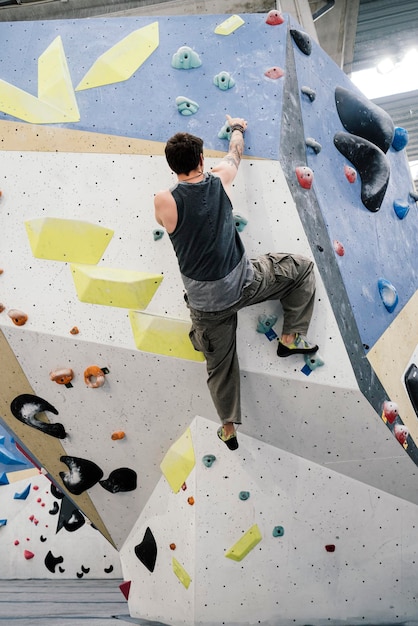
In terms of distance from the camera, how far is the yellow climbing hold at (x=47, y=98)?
290 centimetres

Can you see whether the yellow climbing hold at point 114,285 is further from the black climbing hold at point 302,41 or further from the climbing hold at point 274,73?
the black climbing hold at point 302,41

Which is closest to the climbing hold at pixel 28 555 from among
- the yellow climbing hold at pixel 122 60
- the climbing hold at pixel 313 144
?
the yellow climbing hold at pixel 122 60

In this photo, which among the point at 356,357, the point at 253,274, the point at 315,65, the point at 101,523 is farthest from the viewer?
the point at 101,523

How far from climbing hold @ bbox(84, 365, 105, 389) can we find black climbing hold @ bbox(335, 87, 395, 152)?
1704mm

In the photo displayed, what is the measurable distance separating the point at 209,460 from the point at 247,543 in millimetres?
402

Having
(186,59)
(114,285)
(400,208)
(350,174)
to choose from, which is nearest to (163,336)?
(114,285)

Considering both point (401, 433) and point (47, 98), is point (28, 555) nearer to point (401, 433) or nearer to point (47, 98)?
point (401, 433)

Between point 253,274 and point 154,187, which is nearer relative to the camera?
point 253,274

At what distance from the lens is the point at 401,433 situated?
266 cm

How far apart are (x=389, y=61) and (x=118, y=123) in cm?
573

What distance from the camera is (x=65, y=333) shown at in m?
2.80

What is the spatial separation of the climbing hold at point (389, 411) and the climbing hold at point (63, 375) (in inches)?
56.0

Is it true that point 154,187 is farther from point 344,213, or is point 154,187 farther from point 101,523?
point 101,523

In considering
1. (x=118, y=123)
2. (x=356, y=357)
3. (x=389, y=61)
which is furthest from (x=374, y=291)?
(x=389, y=61)
